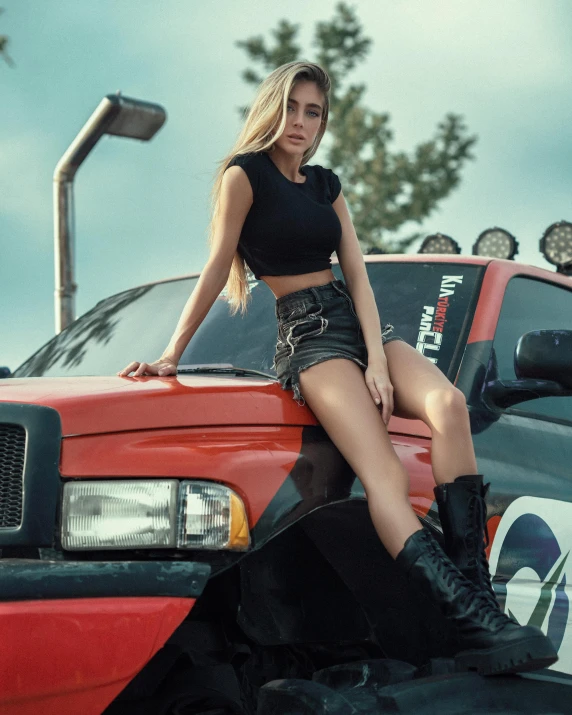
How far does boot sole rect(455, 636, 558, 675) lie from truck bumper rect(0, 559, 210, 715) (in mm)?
679

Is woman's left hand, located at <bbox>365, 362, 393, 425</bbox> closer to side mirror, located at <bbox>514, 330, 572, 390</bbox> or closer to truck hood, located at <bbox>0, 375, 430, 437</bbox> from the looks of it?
truck hood, located at <bbox>0, 375, 430, 437</bbox>

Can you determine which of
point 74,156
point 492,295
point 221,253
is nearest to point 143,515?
point 221,253

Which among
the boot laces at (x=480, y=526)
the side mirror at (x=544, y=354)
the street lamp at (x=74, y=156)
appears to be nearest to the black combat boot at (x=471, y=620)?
the boot laces at (x=480, y=526)

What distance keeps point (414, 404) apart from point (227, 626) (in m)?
0.78

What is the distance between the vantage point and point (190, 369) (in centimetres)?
322

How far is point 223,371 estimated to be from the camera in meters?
3.16

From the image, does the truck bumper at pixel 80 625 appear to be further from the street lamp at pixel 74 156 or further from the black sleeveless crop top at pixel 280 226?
the street lamp at pixel 74 156

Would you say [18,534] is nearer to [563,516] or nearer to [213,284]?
[213,284]

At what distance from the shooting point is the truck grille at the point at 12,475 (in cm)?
231

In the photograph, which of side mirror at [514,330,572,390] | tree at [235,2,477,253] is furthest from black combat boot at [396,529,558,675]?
tree at [235,2,477,253]

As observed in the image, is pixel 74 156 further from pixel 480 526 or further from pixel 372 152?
pixel 372 152

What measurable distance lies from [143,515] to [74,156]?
5.62 m

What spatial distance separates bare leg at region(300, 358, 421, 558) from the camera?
2590mm

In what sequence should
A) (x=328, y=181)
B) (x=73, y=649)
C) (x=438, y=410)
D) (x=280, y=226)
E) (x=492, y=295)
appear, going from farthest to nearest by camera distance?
(x=492, y=295) → (x=328, y=181) → (x=280, y=226) → (x=438, y=410) → (x=73, y=649)
